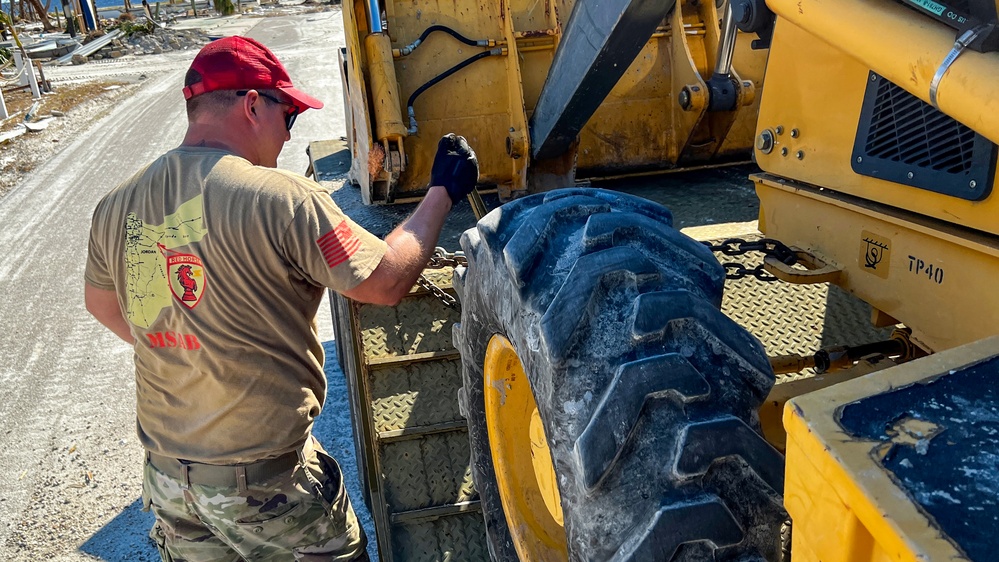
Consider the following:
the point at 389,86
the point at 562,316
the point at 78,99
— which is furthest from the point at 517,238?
the point at 78,99

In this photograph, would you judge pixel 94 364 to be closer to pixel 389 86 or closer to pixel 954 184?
pixel 389 86

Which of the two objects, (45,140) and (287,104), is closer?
(287,104)

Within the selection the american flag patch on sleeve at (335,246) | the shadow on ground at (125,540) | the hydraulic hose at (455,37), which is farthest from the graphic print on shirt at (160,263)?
the hydraulic hose at (455,37)

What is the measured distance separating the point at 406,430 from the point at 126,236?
4.45 feet

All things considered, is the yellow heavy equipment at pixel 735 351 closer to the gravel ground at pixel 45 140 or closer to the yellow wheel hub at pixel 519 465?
the yellow wheel hub at pixel 519 465

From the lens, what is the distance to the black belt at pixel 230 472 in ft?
8.11

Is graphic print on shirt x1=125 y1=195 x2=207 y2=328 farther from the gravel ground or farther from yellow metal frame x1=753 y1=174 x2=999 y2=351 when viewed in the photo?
the gravel ground

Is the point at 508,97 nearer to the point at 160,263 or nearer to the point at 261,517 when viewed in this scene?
the point at 160,263

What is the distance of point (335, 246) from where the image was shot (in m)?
2.31

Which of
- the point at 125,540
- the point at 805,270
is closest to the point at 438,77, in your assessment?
the point at 805,270

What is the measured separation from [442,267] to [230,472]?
56.3 inches

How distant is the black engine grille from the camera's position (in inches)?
71.5

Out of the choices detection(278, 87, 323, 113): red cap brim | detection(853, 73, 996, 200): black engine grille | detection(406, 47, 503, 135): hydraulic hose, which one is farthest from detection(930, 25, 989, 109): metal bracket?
detection(406, 47, 503, 135): hydraulic hose

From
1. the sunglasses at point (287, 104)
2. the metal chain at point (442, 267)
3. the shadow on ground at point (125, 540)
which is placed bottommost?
the shadow on ground at point (125, 540)
